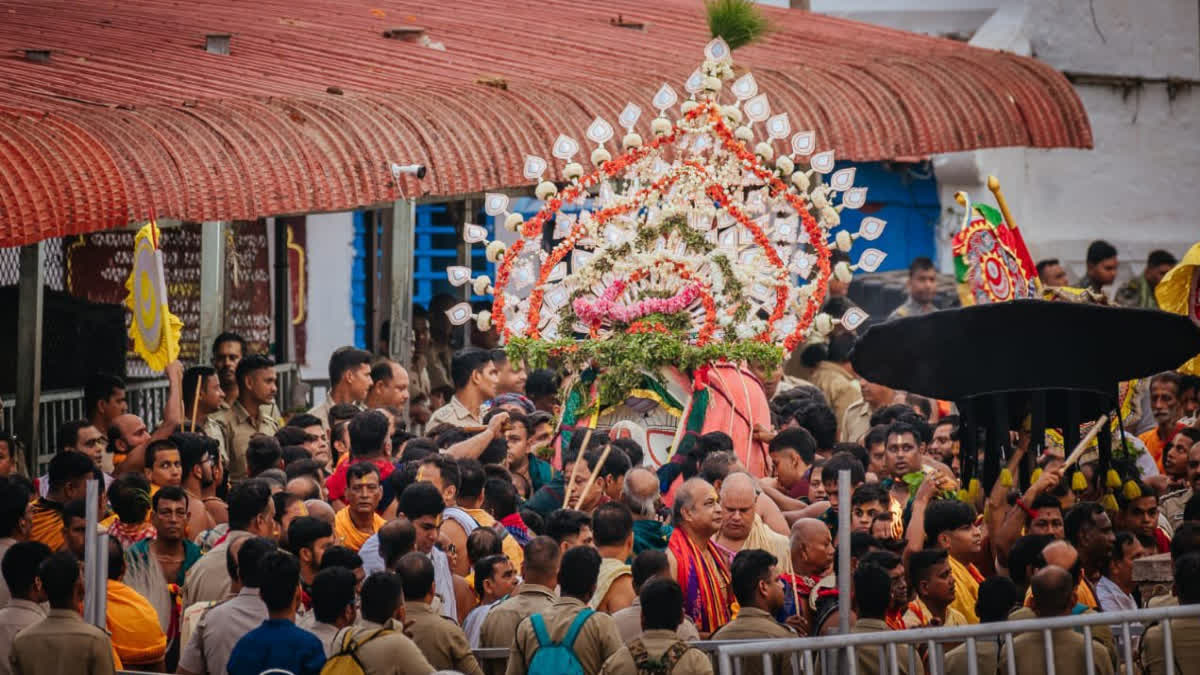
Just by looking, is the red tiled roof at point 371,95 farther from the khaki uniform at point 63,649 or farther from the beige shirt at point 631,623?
the beige shirt at point 631,623

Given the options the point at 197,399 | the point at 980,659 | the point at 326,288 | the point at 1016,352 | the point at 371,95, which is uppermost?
the point at 371,95

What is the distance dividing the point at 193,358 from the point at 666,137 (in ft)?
17.1

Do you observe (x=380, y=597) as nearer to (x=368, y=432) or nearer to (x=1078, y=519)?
(x=368, y=432)

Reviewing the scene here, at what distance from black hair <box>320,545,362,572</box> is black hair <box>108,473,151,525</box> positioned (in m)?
1.23

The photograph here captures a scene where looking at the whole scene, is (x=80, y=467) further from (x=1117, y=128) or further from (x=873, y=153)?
(x=1117, y=128)

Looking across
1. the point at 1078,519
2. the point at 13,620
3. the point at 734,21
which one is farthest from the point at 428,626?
the point at 734,21

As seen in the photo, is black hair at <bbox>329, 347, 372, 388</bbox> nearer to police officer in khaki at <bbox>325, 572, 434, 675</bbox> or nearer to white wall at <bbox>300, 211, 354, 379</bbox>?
police officer in khaki at <bbox>325, 572, 434, 675</bbox>

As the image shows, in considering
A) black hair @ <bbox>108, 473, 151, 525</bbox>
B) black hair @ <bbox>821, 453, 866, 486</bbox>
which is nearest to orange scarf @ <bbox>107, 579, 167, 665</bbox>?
black hair @ <bbox>108, 473, 151, 525</bbox>

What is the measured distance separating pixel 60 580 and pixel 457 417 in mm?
5106

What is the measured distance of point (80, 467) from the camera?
8.98 meters

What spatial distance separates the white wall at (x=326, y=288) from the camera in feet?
59.5

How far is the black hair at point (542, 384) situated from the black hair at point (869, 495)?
12.2ft

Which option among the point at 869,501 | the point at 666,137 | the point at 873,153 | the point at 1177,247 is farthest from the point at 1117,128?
the point at 869,501

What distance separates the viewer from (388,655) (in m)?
6.91
